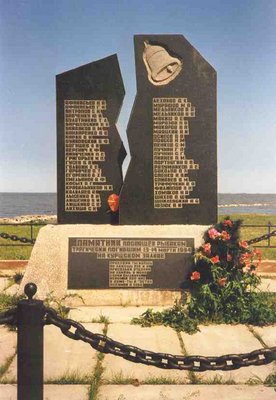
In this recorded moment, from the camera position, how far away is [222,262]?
594 cm

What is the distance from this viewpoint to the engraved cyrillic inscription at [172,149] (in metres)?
6.45

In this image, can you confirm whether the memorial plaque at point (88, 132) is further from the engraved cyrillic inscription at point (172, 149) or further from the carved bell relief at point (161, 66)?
the engraved cyrillic inscription at point (172, 149)

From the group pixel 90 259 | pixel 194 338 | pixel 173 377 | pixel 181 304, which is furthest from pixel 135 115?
pixel 173 377

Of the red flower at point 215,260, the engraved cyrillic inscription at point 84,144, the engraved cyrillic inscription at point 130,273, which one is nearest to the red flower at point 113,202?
the engraved cyrillic inscription at point 84,144

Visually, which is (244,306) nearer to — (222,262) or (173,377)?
(222,262)

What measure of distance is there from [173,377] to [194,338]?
1.14 meters

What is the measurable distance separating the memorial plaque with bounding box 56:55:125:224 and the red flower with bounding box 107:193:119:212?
0.08 meters

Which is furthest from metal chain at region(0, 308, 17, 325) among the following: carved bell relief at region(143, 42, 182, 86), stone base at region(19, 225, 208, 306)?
carved bell relief at region(143, 42, 182, 86)

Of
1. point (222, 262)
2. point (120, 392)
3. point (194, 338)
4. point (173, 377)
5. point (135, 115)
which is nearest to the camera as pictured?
point (120, 392)

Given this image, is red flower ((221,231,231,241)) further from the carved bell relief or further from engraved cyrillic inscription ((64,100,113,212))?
the carved bell relief

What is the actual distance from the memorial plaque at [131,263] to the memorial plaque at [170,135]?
0.44 m

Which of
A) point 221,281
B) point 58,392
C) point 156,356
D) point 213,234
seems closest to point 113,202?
point 213,234

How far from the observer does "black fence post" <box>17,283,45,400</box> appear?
9.13 ft

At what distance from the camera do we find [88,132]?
259 inches
